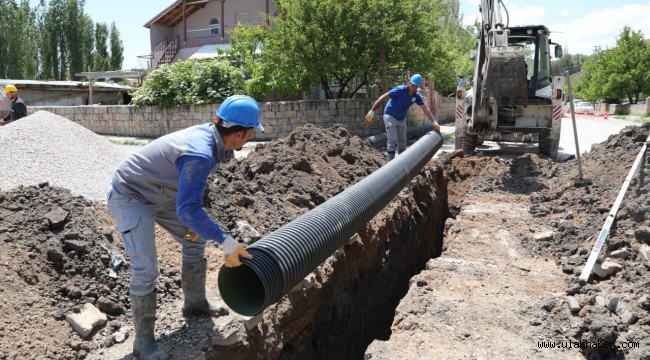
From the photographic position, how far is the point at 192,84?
17.9m

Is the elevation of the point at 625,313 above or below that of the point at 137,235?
below

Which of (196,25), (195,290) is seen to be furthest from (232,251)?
(196,25)

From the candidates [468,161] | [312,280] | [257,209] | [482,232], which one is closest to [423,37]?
[468,161]

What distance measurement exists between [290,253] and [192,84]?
1528 cm

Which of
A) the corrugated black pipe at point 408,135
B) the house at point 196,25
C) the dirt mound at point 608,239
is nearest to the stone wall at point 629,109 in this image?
the corrugated black pipe at point 408,135

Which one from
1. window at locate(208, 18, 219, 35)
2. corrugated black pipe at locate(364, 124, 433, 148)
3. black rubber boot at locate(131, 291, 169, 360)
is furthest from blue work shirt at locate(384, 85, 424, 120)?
window at locate(208, 18, 219, 35)

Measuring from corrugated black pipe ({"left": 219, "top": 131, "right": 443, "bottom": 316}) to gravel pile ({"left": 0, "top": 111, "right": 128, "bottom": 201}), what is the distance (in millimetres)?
2894

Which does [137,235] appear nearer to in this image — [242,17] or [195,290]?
[195,290]

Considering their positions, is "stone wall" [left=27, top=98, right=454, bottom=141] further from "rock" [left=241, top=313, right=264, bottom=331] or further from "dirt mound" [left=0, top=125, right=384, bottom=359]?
"rock" [left=241, top=313, right=264, bottom=331]

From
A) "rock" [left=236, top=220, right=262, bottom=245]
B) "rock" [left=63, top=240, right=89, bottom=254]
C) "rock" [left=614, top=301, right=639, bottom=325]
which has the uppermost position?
"rock" [left=63, top=240, right=89, bottom=254]

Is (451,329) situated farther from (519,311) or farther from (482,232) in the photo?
(482,232)

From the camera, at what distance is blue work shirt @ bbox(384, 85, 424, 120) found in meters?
9.10

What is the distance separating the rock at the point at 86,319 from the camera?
12.2 feet

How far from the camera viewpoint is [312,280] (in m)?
4.91
